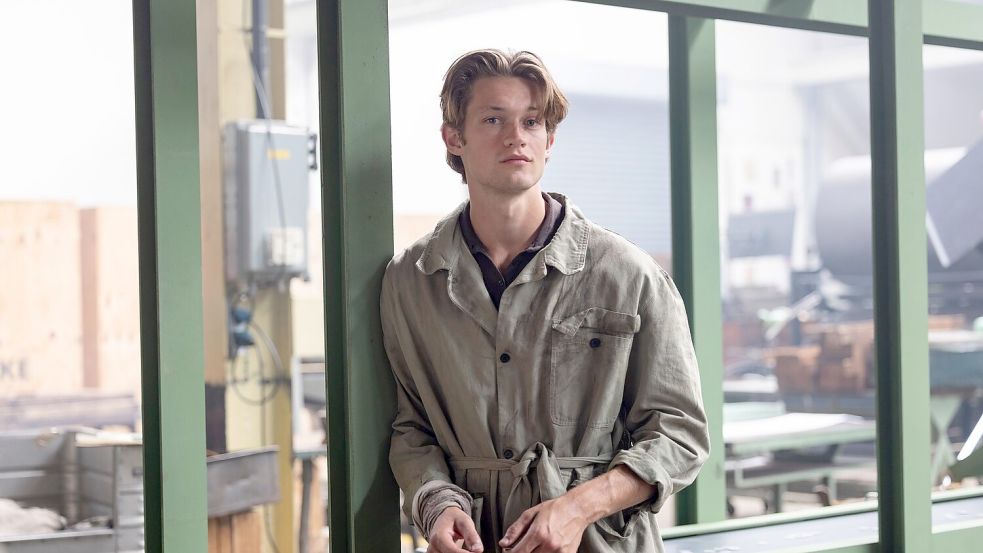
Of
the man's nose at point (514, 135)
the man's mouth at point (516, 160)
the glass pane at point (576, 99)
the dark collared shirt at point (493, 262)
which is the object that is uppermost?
the glass pane at point (576, 99)

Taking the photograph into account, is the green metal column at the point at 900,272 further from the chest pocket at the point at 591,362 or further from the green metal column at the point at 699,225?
the chest pocket at the point at 591,362

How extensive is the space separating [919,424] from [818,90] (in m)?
15.3

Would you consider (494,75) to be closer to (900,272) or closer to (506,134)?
(506,134)

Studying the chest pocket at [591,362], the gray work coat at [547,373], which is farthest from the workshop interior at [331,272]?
the chest pocket at [591,362]

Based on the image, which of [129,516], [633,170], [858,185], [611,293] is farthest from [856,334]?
[611,293]

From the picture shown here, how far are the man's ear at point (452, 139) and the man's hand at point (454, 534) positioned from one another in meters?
0.69

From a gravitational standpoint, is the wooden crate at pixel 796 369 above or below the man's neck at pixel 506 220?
below

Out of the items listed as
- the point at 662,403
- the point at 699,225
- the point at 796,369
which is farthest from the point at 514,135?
the point at 796,369

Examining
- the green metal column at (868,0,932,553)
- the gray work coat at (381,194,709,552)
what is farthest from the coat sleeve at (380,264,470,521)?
the green metal column at (868,0,932,553)

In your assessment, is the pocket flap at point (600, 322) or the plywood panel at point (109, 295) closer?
the pocket flap at point (600, 322)

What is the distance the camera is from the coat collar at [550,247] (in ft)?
6.73

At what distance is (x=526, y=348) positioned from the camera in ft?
6.70

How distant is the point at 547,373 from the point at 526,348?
61 mm

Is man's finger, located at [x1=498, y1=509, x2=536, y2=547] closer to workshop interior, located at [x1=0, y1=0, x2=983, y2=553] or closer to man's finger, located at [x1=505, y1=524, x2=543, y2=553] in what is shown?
man's finger, located at [x1=505, y1=524, x2=543, y2=553]
